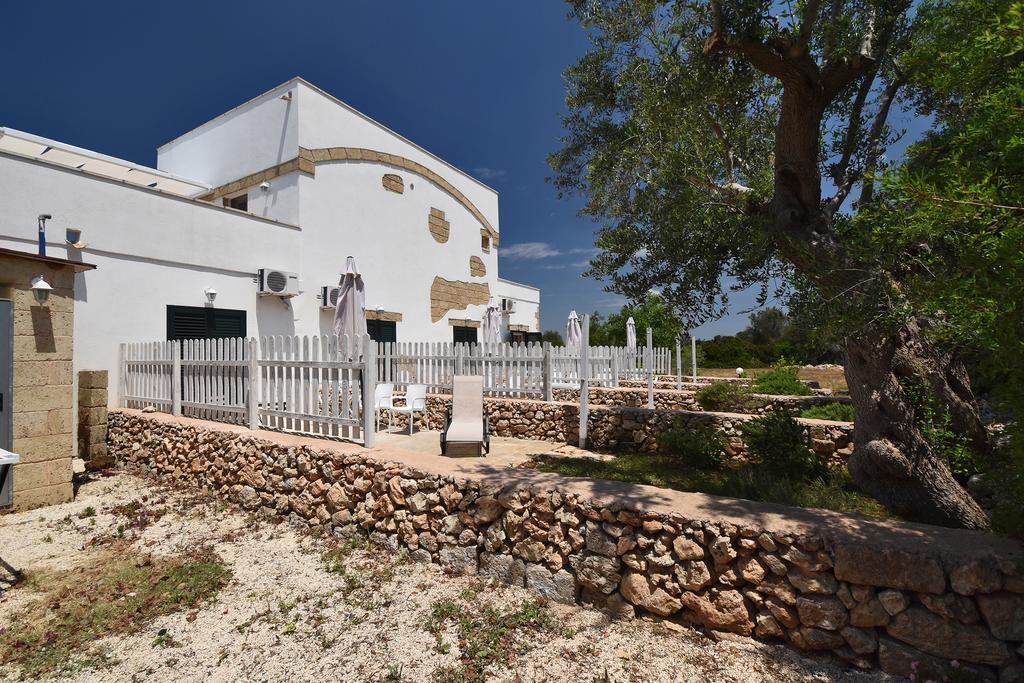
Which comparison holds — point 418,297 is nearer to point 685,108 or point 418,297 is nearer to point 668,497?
point 685,108

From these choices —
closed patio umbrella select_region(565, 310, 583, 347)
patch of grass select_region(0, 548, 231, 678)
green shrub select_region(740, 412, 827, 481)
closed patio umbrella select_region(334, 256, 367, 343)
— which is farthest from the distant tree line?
patch of grass select_region(0, 548, 231, 678)

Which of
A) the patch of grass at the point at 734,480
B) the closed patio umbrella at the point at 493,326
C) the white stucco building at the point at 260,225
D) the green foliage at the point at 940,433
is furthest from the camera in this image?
the closed patio umbrella at the point at 493,326

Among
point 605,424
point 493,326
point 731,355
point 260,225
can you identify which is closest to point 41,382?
point 260,225

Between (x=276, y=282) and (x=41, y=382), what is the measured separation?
4762mm

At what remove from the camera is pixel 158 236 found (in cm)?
839

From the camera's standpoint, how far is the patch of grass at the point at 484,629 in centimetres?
269

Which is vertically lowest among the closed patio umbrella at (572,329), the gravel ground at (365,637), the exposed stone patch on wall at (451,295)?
the gravel ground at (365,637)

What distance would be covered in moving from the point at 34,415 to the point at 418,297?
9.39 m

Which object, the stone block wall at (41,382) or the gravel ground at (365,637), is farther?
the stone block wall at (41,382)

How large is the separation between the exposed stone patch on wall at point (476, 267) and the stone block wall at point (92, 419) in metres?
10.9

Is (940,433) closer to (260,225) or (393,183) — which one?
(260,225)

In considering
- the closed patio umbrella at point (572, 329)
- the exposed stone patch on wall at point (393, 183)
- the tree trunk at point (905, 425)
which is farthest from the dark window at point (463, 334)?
the tree trunk at point (905, 425)

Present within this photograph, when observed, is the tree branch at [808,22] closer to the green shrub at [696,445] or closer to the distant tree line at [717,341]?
the green shrub at [696,445]

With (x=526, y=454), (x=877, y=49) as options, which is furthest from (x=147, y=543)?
(x=877, y=49)
